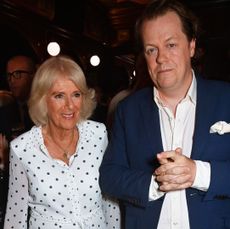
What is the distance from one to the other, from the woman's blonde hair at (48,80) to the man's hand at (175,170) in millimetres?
730

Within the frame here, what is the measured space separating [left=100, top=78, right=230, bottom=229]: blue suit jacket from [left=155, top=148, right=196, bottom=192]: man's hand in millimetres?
101

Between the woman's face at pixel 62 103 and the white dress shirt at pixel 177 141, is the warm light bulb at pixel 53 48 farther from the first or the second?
the white dress shirt at pixel 177 141

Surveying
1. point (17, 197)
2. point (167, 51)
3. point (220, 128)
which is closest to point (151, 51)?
point (167, 51)

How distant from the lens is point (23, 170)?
1841 millimetres

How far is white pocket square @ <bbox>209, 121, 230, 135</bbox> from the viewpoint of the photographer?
1427 millimetres

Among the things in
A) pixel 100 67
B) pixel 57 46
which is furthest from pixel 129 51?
pixel 57 46

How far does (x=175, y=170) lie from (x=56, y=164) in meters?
0.74

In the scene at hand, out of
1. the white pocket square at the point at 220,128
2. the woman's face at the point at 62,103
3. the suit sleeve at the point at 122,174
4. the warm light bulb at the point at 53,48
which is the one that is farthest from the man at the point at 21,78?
the warm light bulb at the point at 53,48

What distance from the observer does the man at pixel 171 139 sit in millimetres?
1438

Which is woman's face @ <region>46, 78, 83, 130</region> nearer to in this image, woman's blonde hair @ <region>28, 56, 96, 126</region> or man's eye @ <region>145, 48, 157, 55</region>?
woman's blonde hair @ <region>28, 56, 96, 126</region>

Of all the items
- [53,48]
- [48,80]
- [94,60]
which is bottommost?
[48,80]

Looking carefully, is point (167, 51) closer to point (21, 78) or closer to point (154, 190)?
point (154, 190)

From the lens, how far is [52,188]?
5.85 feet

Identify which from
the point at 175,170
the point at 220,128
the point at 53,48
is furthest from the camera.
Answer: the point at 53,48
